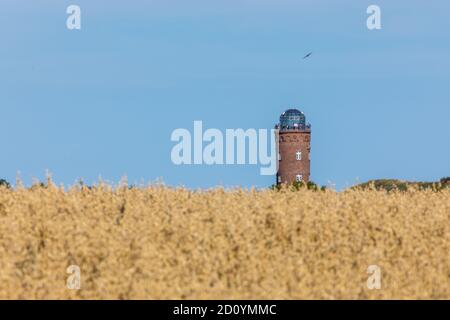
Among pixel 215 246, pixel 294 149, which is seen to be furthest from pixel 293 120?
pixel 215 246

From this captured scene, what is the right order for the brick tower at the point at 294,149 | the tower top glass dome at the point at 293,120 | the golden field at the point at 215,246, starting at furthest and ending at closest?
the tower top glass dome at the point at 293,120 < the brick tower at the point at 294,149 < the golden field at the point at 215,246

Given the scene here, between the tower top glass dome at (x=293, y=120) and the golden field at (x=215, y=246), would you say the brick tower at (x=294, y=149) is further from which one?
the golden field at (x=215, y=246)

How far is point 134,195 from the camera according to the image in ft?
49.9

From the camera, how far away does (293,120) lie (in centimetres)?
10256

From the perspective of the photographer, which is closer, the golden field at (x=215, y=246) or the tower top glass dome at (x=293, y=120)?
the golden field at (x=215, y=246)

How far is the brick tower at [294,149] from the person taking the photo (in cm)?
10012

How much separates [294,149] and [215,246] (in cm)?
8872

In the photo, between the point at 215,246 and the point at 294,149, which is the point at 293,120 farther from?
the point at 215,246

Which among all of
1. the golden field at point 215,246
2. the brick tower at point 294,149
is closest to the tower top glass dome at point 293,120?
the brick tower at point 294,149

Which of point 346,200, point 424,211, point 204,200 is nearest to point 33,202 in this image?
point 204,200

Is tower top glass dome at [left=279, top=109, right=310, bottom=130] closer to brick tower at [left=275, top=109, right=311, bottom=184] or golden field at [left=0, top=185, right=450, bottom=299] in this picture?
brick tower at [left=275, top=109, right=311, bottom=184]

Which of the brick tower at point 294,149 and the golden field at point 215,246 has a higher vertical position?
the brick tower at point 294,149

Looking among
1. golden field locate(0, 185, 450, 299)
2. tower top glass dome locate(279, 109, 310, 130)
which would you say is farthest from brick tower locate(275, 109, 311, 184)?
golden field locate(0, 185, 450, 299)
